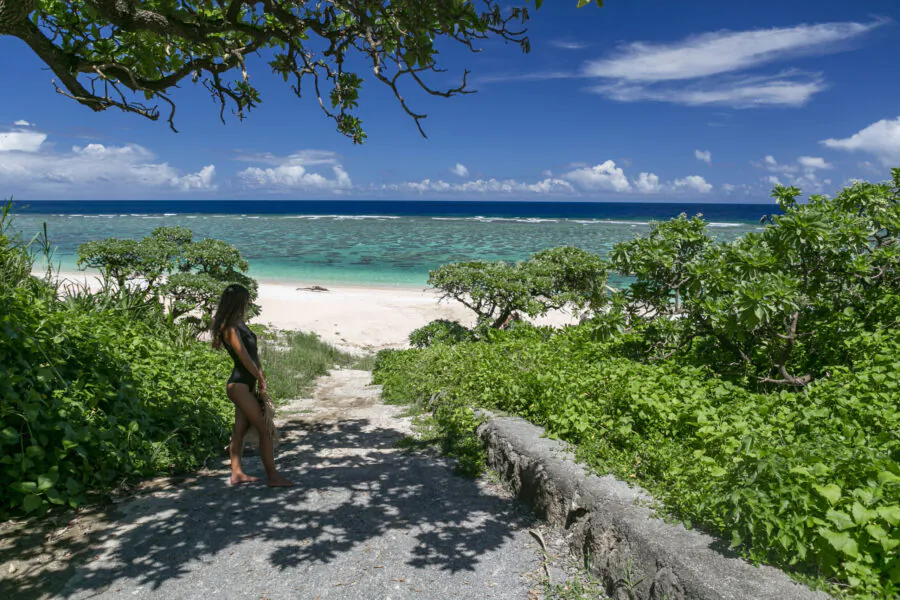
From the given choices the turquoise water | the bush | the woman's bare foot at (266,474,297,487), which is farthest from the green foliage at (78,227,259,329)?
the turquoise water

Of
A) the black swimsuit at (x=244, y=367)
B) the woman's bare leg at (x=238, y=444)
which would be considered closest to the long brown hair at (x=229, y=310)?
the black swimsuit at (x=244, y=367)

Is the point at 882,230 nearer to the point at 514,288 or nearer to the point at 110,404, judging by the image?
the point at 514,288

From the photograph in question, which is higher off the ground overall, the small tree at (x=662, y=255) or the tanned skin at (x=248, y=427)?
Result: the small tree at (x=662, y=255)

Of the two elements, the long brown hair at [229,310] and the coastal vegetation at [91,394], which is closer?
the coastal vegetation at [91,394]

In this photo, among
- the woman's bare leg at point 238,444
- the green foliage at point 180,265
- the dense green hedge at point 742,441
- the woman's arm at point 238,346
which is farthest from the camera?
the green foliage at point 180,265

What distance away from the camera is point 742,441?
401 cm

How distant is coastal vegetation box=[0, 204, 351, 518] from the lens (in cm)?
455

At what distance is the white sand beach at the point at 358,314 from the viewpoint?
62.6 feet

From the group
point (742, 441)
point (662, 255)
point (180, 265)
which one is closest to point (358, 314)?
point (180, 265)

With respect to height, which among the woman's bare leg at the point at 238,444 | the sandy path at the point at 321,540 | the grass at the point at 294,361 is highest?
the woman's bare leg at the point at 238,444

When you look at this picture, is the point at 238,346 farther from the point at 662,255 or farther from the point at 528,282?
the point at 528,282

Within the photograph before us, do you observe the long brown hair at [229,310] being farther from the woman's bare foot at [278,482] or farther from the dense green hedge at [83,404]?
the woman's bare foot at [278,482]

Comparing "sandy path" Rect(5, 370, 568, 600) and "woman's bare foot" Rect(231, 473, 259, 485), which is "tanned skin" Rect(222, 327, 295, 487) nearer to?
"woman's bare foot" Rect(231, 473, 259, 485)

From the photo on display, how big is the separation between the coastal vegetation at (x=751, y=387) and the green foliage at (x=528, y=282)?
2765 mm
